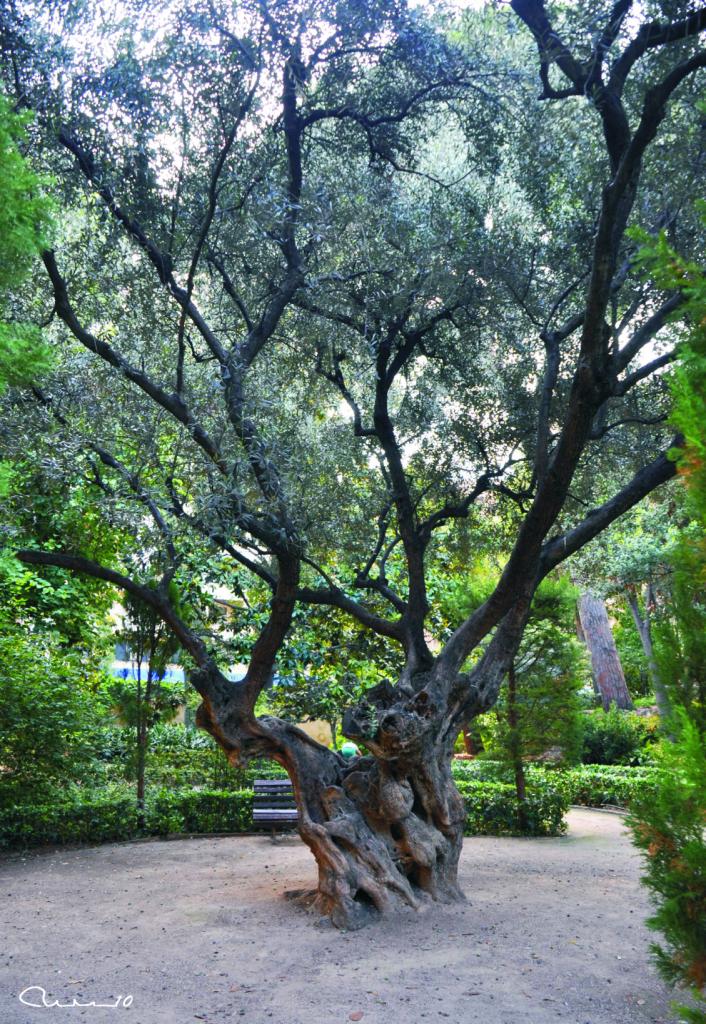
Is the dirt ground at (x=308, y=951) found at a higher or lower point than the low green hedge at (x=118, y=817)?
lower

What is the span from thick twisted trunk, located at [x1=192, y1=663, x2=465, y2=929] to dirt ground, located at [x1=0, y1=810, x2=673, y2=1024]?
28 cm

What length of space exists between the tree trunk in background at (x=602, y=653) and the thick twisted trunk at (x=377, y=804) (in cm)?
1607

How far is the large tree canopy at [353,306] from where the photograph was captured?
273 inches

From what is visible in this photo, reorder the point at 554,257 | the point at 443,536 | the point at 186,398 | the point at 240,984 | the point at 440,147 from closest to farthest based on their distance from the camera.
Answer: the point at 240,984, the point at 186,398, the point at 554,257, the point at 440,147, the point at 443,536

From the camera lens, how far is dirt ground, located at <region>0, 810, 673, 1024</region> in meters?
5.06

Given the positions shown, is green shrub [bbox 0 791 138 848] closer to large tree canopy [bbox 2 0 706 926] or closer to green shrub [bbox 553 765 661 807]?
large tree canopy [bbox 2 0 706 926]

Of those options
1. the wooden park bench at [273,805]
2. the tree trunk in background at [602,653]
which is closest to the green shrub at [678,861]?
the wooden park bench at [273,805]

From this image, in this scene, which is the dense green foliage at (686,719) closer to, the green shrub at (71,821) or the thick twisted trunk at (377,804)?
the thick twisted trunk at (377,804)

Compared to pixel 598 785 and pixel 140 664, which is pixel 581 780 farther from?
pixel 140 664

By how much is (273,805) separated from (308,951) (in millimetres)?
→ 6231

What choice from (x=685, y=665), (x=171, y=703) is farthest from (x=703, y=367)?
(x=171, y=703)

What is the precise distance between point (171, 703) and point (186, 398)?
6555 millimetres

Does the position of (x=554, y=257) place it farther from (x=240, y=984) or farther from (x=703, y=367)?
(x=240, y=984)

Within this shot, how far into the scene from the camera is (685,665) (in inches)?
153
